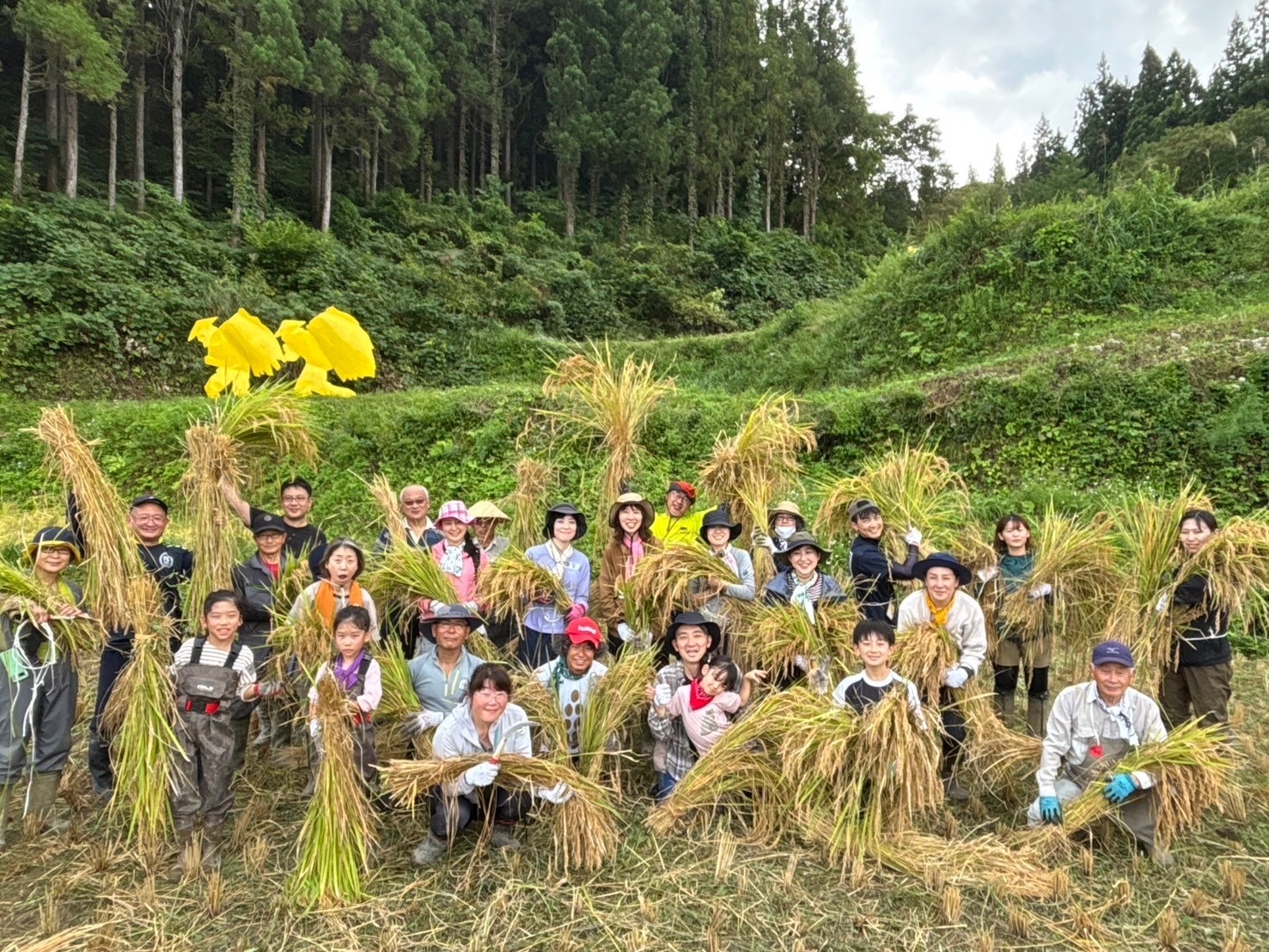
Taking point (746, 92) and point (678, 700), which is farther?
point (746, 92)

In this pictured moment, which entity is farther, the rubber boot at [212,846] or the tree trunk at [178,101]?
the tree trunk at [178,101]

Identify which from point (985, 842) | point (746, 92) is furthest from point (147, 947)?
point (746, 92)

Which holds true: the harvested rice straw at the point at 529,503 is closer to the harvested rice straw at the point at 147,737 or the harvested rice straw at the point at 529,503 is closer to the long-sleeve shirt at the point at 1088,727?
the harvested rice straw at the point at 147,737

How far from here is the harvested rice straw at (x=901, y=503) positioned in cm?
381

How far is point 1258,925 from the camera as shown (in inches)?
88.6

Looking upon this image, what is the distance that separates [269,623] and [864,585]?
106 inches

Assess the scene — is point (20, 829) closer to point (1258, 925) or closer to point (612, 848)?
point (612, 848)

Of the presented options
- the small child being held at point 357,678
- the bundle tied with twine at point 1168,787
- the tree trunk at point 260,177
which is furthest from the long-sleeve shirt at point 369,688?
the tree trunk at point 260,177

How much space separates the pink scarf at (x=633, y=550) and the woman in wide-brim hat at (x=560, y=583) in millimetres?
211

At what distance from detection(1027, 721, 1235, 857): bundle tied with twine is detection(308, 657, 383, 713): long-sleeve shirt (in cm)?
241

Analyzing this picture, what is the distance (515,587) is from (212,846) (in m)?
1.42

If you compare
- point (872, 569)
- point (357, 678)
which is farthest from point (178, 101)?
point (872, 569)

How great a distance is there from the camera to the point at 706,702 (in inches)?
113

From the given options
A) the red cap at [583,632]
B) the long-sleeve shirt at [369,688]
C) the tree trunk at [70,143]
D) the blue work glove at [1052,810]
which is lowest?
the blue work glove at [1052,810]
